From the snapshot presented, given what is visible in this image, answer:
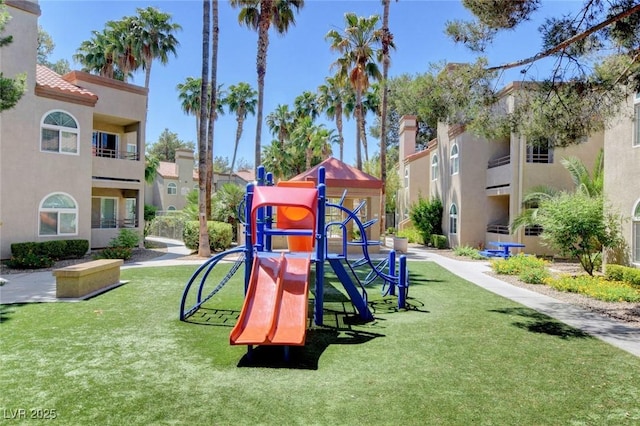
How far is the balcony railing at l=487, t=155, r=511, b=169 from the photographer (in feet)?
70.7

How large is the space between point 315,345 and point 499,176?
18081mm

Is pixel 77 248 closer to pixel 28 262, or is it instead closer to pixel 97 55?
pixel 28 262

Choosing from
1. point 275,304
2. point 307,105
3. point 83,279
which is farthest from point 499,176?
point 307,105

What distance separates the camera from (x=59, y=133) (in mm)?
17266

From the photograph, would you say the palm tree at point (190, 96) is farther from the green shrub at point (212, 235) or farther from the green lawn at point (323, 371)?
the green lawn at point (323, 371)

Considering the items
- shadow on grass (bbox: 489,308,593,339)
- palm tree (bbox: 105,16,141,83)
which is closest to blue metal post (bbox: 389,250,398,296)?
shadow on grass (bbox: 489,308,593,339)

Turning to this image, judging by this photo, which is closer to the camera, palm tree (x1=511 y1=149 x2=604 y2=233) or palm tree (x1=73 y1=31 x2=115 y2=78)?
palm tree (x1=511 y1=149 x2=604 y2=233)

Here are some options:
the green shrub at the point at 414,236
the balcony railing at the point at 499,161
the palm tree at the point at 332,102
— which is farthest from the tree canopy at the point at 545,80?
the palm tree at the point at 332,102

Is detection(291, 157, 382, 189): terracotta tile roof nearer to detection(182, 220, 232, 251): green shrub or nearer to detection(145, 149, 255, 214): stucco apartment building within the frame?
detection(182, 220, 232, 251): green shrub

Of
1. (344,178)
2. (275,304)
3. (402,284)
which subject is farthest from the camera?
(344,178)

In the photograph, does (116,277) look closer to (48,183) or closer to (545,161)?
(48,183)

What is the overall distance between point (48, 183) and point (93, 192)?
4.42 m

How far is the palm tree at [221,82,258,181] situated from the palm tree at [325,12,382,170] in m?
21.1

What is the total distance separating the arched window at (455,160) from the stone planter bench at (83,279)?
62.7 feet
